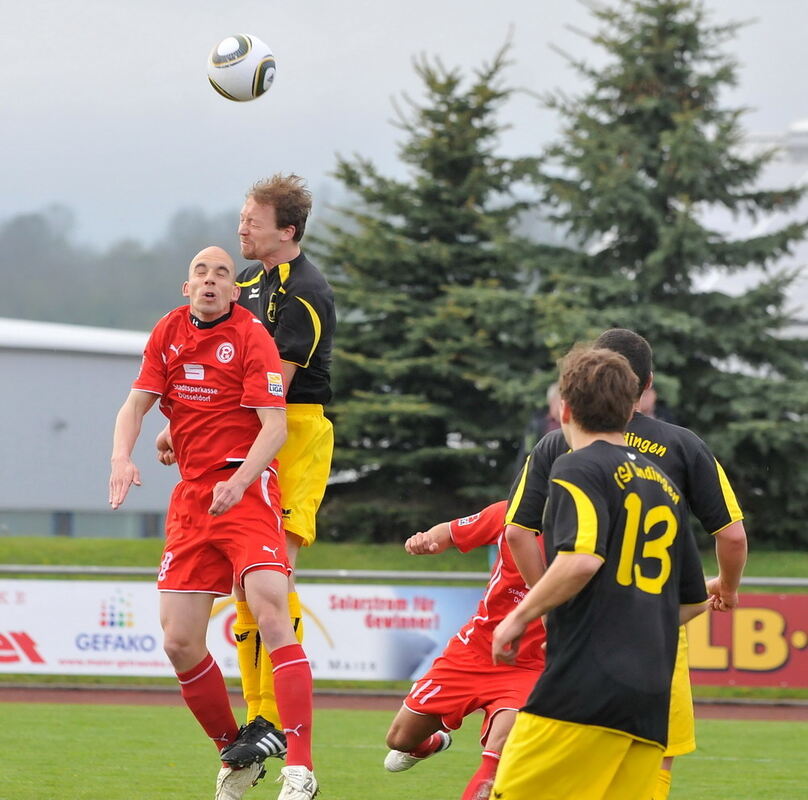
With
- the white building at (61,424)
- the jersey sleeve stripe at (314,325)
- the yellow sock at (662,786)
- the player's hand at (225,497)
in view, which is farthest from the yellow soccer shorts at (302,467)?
the white building at (61,424)

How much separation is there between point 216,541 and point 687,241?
17.4 m

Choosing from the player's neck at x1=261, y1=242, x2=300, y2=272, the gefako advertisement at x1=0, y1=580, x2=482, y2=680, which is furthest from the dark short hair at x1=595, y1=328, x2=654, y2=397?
the gefako advertisement at x1=0, y1=580, x2=482, y2=680

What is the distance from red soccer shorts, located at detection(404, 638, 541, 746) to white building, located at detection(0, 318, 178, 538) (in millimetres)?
19625

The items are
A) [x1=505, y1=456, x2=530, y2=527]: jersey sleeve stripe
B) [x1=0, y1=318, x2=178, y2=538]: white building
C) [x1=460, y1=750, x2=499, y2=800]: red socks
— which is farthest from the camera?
[x1=0, y1=318, x2=178, y2=538]: white building

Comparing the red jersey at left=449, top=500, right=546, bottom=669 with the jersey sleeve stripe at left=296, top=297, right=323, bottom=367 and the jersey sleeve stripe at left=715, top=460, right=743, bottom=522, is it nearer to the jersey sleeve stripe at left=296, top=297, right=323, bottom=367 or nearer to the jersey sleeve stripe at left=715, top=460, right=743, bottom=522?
the jersey sleeve stripe at left=715, top=460, right=743, bottom=522

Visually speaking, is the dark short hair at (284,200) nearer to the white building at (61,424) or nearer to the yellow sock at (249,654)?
the yellow sock at (249,654)

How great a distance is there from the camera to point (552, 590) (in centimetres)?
375

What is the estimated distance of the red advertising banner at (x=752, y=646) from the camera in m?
12.8

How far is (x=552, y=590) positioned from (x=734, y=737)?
7623mm

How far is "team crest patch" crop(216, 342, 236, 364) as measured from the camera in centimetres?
561

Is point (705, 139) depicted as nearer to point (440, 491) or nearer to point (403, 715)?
point (440, 491)

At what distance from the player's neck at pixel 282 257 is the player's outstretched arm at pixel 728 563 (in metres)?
2.36

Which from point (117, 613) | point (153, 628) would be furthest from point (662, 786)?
point (117, 613)

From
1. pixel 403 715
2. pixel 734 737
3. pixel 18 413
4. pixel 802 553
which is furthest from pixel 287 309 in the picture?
pixel 18 413
